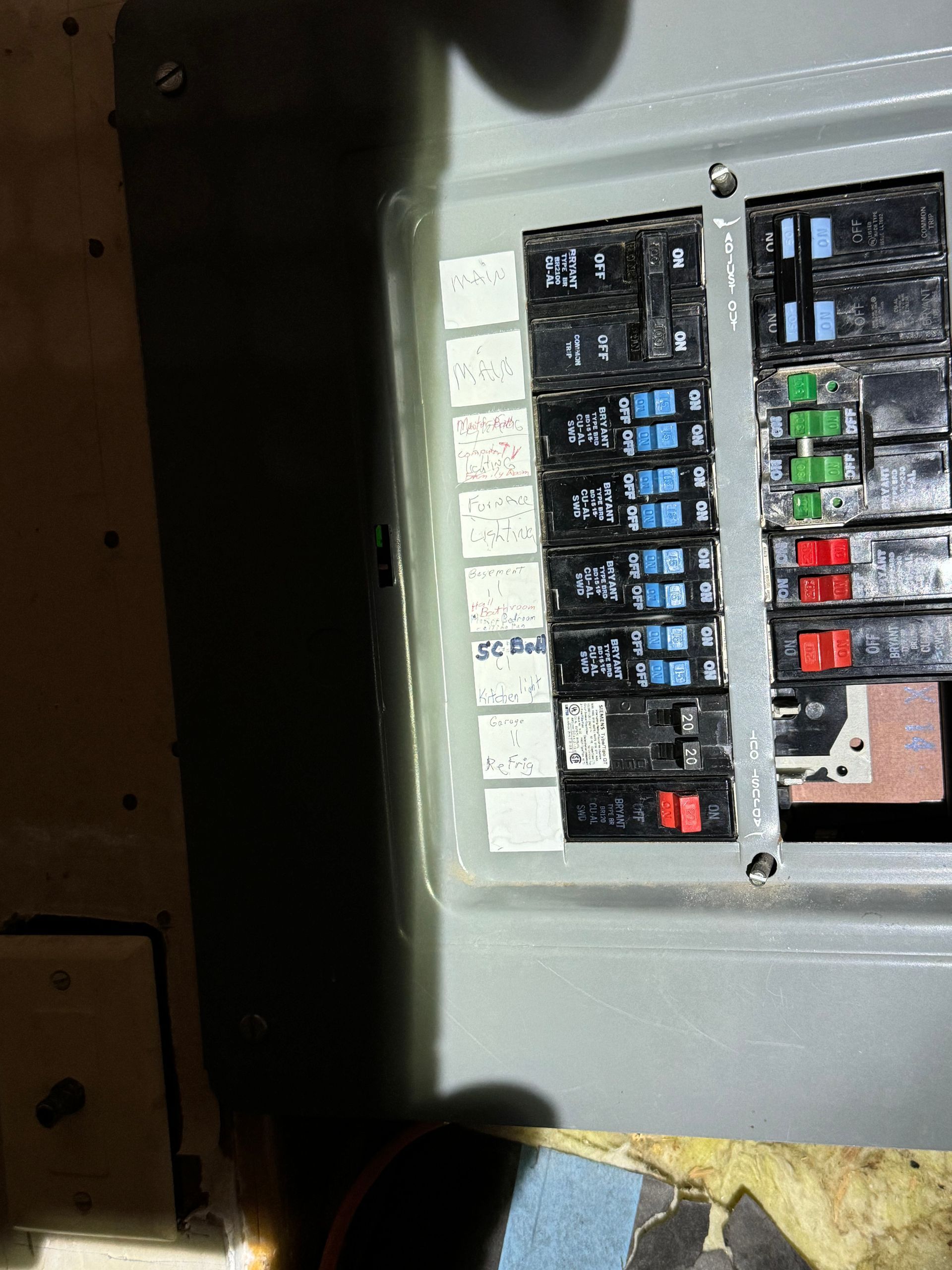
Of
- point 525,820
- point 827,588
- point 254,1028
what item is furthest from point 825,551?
point 254,1028

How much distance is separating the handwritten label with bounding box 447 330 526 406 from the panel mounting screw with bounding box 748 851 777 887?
1.76 ft

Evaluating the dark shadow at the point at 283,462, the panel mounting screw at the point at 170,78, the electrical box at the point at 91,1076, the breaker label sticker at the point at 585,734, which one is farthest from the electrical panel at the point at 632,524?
the electrical box at the point at 91,1076

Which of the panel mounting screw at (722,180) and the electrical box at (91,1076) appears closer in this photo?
the panel mounting screw at (722,180)

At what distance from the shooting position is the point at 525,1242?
133 centimetres

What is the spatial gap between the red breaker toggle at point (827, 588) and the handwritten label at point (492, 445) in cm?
30

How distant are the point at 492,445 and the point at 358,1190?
3.24 ft

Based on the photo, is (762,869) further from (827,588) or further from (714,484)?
(714,484)

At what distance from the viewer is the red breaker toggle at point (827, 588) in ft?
3.17

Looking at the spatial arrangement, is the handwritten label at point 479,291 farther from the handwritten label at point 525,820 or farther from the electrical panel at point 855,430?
the handwritten label at point 525,820

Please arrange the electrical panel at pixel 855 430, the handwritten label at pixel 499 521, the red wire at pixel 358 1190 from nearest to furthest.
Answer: the electrical panel at pixel 855 430, the handwritten label at pixel 499 521, the red wire at pixel 358 1190

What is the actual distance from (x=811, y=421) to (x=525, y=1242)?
1140 mm

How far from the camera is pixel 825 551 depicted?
0.96 m

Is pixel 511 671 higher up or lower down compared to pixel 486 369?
lower down

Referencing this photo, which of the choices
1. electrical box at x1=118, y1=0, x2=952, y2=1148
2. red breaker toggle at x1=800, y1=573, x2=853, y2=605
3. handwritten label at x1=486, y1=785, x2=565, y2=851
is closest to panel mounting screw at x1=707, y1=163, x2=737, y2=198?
electrical box at x1=118, y1=0, x2=952, y2=1148
